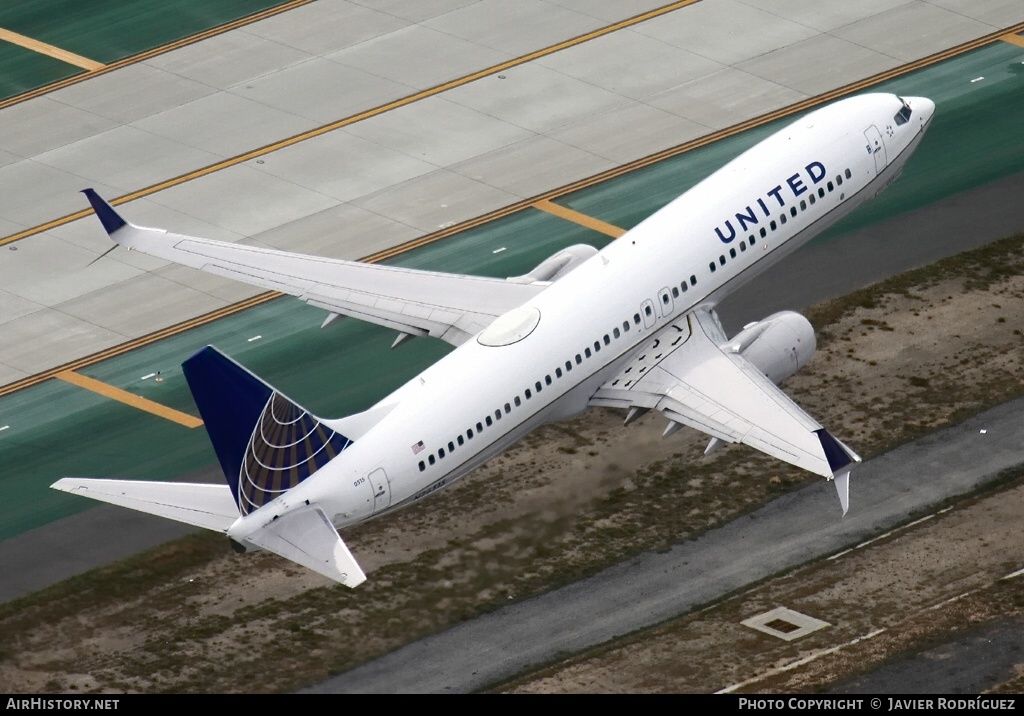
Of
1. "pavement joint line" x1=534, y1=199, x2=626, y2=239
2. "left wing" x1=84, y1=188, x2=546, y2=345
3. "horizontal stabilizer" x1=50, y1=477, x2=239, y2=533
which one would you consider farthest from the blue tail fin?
"pavement joint line" x1=534, y1=199, x2=626, y2=239

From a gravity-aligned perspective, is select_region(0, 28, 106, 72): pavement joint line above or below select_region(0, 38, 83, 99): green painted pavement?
above

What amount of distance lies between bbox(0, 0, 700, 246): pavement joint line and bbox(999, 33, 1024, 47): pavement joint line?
1227 cm

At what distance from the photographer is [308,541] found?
53.8 m

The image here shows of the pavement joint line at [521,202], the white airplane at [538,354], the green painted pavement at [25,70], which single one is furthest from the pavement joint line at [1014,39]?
the green painted pavement at [25,70]

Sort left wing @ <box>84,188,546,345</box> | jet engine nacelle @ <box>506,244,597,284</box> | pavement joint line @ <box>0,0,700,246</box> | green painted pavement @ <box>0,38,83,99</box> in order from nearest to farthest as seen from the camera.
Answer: left wing @ <box>84,188,546,345</box>
jet engine nacelle @ <box>506,244,597,284</box>
pavement joint line @ <box>0,0,700,246</box>
green painted pavement @ <box>0,38,83,99</box>

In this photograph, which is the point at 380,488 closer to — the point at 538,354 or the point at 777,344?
the point at 538,354

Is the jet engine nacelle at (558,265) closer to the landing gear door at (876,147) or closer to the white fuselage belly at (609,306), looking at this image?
the white fuselage belly at (609,306)

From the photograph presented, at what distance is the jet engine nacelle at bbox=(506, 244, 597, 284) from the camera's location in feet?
220

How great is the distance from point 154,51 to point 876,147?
32596 millimetres

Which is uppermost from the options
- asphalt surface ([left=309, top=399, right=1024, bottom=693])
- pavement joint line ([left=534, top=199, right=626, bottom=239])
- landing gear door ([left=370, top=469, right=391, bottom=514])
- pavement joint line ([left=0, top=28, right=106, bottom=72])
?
pavement joint line ([left=0, top=28, right=106, bottom=72])

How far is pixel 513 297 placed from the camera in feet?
213

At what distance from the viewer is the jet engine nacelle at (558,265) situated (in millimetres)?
67062

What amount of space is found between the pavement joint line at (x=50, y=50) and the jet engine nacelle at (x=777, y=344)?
34977 millimetres

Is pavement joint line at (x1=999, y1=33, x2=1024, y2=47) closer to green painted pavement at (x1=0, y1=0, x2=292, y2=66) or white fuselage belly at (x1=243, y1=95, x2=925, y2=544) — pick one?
white fuselage belly at (x1=243, y1=95, x2=925, y2=544)
